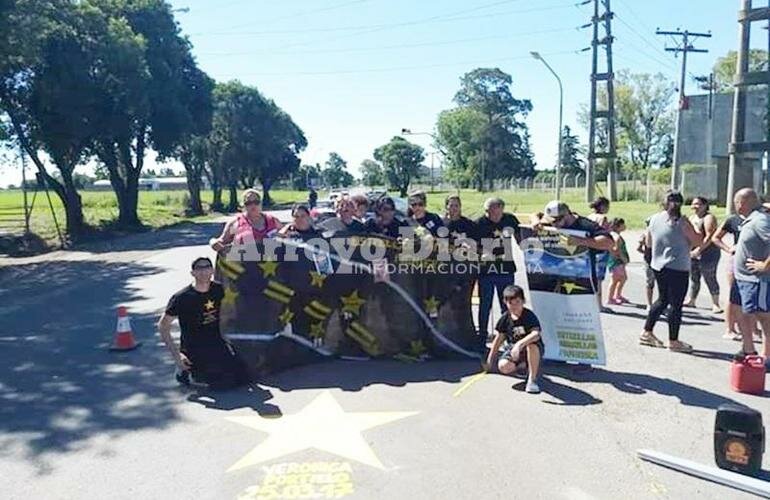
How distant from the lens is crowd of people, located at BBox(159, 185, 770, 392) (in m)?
6.33

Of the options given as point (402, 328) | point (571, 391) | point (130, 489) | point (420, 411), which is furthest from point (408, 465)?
point (402, 328)

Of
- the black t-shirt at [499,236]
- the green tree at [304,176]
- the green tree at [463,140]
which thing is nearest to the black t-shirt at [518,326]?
the black t-shirt at [499,236]

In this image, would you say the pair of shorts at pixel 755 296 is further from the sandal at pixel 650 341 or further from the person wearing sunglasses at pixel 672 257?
the sandal at pixel 650 341

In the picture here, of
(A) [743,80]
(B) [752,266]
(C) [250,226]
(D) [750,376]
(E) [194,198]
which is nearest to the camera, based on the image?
(D) [750,376]

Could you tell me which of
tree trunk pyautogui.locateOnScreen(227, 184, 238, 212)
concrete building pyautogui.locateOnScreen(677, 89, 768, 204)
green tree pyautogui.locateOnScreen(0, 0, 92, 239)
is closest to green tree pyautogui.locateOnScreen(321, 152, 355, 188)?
tree trunk pyautogui.locateOnScreen(227, 184, 238, 212)

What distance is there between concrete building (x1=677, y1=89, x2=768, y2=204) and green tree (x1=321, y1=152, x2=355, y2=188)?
4049 inches

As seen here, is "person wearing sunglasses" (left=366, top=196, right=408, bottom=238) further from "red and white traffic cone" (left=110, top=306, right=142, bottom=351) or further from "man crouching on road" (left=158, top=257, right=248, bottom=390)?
"red and white traffic cone" (left=110, top=306, right=142, bottom=351)

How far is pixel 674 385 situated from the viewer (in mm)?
6332

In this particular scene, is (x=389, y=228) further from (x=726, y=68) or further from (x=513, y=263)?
(x=726, y=68)

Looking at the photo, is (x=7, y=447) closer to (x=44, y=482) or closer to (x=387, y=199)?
(x=44, y=482)

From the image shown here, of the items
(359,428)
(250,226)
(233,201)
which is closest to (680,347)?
(359,428)

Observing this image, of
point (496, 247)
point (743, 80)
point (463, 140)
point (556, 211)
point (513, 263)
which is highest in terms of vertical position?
point (463, 140)

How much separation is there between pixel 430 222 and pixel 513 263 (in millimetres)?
1143

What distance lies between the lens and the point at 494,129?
93.0 m
